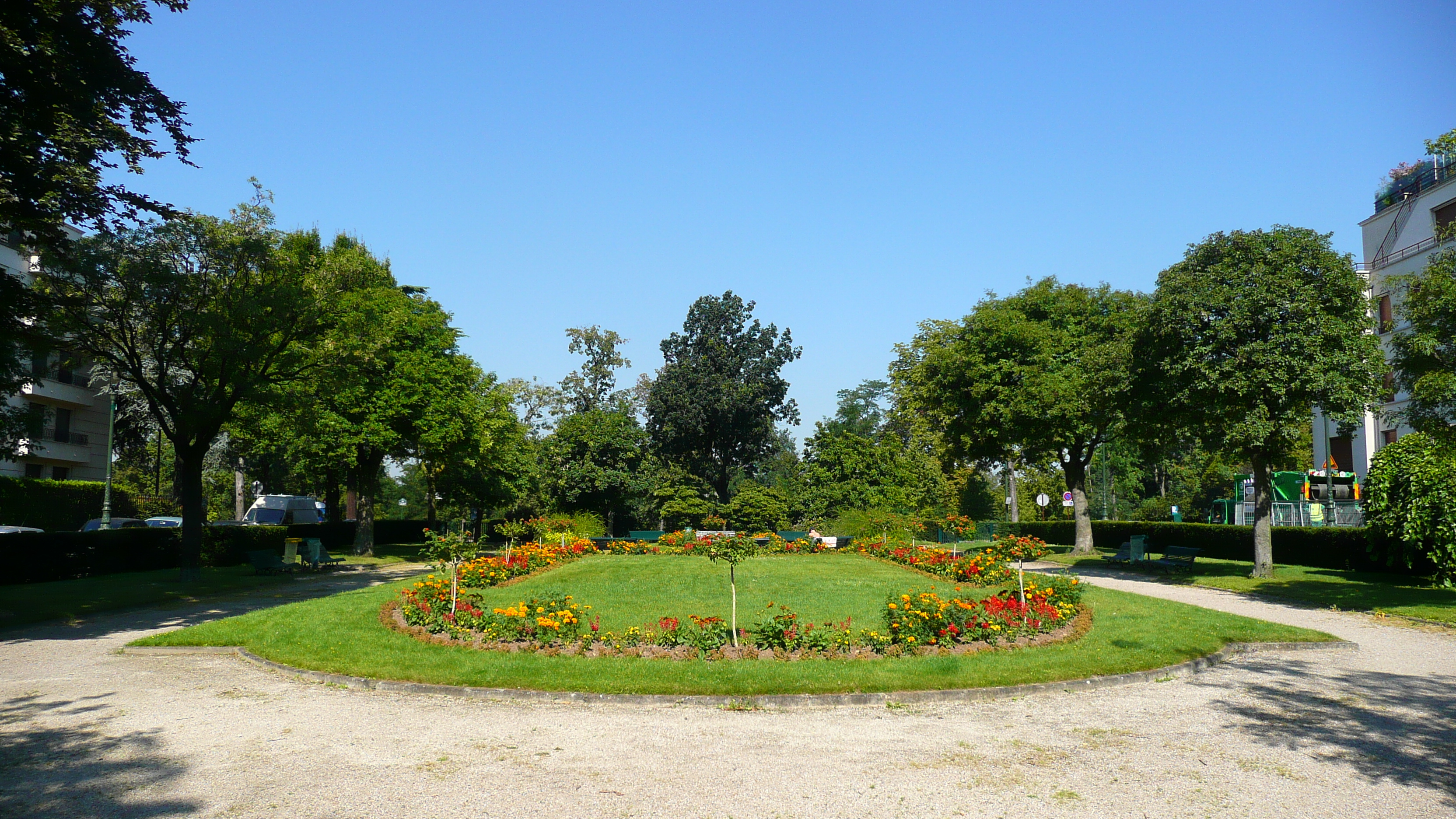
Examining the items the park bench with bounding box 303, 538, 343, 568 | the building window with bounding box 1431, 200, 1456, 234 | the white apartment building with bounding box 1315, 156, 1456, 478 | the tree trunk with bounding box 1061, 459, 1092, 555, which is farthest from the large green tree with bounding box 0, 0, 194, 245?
the building window with bounding box 1431, 200, 1456, 234

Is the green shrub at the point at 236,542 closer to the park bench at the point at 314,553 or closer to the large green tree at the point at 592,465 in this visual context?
the park bench at the point at 314,553

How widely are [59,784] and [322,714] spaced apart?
7.94 feet

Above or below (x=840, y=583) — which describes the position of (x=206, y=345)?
above

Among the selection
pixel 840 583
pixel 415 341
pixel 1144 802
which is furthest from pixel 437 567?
pixel 415 341

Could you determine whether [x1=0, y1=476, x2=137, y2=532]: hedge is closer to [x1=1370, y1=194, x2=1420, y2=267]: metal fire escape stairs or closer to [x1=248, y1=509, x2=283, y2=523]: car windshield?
[x1=248, y1=509, x2=283, y2=523]: car windshield

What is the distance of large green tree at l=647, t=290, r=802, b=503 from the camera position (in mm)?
53188

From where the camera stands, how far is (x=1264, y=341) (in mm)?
20047

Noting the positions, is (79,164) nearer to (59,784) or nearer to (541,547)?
(59,784)

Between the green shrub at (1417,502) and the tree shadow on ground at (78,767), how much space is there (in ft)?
65.8

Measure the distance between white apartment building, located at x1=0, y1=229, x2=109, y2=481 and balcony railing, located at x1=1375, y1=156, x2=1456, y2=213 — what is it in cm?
5991

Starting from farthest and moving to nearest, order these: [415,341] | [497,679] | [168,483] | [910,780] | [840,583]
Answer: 1. [168,483]
2. [415,341]
3. [840,583]
4. [497,679]
5. [910,780]

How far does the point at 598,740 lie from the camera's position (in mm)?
7652

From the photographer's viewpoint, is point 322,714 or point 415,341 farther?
point 415,341

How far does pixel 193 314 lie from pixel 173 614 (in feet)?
22.1
